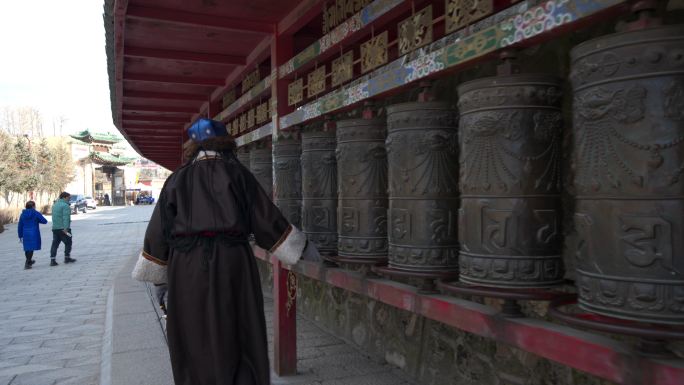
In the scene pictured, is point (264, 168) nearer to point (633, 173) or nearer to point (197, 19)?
point (197, 19)

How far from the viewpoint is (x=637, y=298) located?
1421mm

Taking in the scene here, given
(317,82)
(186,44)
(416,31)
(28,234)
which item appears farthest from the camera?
(28,234)

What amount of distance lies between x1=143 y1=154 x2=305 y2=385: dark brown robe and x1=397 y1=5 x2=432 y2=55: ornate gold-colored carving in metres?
1.08

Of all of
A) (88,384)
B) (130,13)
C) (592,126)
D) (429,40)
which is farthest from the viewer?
(88,384)

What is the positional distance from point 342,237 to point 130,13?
2.35 meters

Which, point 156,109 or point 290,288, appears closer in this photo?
point 290,288

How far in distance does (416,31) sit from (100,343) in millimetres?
4502

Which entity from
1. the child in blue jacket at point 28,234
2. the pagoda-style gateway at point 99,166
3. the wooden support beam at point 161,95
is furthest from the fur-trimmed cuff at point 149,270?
the pagoda-style gateway at point 99,166

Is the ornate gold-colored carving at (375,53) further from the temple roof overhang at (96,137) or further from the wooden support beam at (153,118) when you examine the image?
the temple roof overhang at (96,137)

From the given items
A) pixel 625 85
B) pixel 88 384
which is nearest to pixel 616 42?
pixel 625 85

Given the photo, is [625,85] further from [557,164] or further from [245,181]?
[245,181]

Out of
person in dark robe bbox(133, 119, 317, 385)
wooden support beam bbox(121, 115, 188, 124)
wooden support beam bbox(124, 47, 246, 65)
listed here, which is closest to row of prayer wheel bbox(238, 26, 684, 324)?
person in dark robe bbox(133, 119, 317, 385)

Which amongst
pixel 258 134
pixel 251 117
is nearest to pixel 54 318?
pixel 251 117

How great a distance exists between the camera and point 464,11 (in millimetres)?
2107
